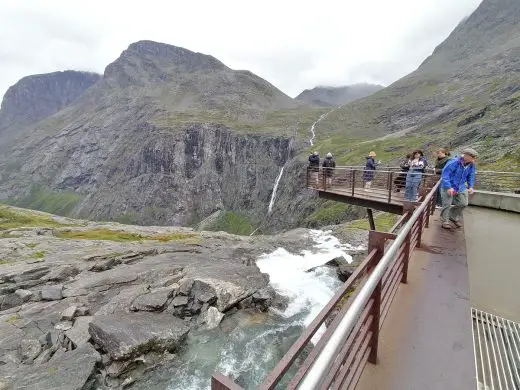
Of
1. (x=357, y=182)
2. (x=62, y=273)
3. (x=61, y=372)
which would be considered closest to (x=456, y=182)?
(x=357, y=182)

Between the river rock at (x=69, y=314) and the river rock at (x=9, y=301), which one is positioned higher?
the river rock at (x=69, y=314)

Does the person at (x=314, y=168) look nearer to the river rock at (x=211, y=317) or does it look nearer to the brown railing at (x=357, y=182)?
the brown railing at (x=357, y=182)

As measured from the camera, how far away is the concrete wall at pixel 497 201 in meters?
14.3

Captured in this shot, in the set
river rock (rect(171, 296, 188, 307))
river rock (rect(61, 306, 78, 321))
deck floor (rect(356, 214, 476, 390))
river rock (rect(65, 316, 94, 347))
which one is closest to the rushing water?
river rock (rect(171, 296, 188, 307))

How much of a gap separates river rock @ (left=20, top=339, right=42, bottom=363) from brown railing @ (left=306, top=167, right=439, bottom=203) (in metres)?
19.4

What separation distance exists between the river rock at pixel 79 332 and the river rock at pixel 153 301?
2.43 metres

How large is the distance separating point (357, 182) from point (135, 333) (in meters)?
17.9

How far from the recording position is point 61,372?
12.4 meters

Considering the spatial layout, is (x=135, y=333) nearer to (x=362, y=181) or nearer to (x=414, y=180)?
(x=414, y=180)

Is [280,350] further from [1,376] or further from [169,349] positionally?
[1,376]

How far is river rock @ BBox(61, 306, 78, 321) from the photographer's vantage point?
54.8ft

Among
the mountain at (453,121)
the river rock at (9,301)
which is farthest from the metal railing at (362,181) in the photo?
the river rock at (9,301)

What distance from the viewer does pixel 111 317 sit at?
15.5 m

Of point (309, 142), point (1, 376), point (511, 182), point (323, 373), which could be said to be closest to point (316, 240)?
point (511, 182)
